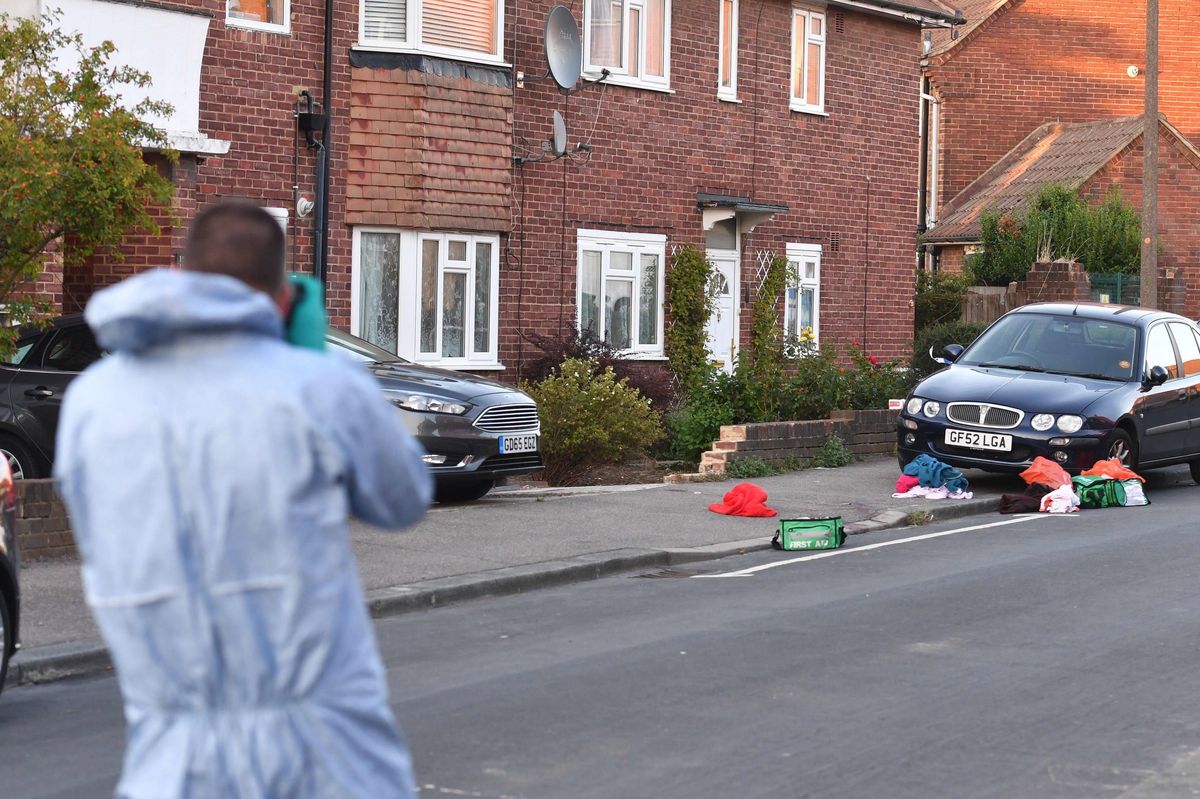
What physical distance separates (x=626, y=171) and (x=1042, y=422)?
8122 mm

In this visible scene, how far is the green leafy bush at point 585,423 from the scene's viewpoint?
57.6 ft

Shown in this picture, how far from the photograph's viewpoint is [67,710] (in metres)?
7.82

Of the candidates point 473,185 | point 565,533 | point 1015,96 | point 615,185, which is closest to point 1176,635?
point 565,533

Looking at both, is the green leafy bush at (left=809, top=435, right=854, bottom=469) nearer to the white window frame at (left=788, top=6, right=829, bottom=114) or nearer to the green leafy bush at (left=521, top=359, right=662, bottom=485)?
the green leafy bush at (left=521, top=359, right=662, bottom=485)

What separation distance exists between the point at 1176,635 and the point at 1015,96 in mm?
37644

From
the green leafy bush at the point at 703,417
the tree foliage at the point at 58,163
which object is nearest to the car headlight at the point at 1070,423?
the green leafy bush at the point at 703,417

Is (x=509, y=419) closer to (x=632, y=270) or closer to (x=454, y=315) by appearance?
(x=454, y=315)

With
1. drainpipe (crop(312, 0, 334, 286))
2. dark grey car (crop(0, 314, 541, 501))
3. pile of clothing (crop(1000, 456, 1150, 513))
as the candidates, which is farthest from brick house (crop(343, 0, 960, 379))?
pile of clothing (crop(1000, 456, 1150, 513))

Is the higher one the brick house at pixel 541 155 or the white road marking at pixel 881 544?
the brick house at pixel 541 155

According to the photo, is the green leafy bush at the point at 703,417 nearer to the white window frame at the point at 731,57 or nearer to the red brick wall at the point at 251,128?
the red brick wall at the point at 251,128

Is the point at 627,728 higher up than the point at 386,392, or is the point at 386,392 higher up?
the point at 386,392

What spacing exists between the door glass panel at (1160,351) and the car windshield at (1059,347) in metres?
0.17

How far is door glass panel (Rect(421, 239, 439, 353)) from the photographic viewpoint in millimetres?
20062

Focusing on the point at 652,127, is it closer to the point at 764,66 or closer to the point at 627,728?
the point at 764,66
